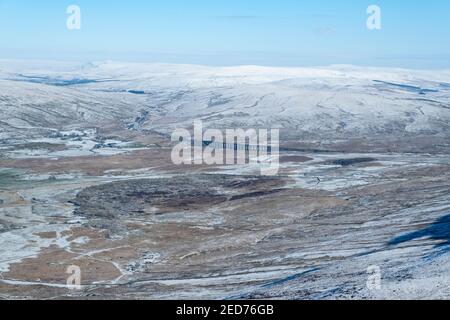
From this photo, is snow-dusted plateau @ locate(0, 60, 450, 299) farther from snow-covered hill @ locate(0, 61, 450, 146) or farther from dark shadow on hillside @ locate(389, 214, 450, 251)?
snow-covered hill @ locate(0, 61, 450, 146)

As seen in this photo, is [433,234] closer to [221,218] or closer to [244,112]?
[221,218]

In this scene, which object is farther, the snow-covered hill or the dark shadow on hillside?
the snow-covered hill

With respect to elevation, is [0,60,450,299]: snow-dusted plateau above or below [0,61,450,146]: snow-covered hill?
below

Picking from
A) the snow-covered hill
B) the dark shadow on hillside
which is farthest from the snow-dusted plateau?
the snow-covered hill

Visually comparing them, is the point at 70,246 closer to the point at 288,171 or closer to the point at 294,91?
the point at 288,171

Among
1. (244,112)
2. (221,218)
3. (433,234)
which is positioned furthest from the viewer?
(244,112)

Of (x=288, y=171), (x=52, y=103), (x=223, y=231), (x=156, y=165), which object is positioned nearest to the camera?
(x=223, y=231)

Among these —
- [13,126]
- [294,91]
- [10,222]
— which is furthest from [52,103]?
[10,222]

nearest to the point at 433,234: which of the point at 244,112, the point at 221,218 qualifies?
the point at 221,218
